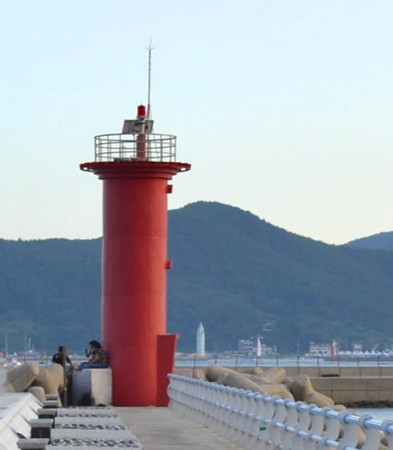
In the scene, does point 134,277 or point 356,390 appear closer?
point 134,277

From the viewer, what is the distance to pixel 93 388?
26.9m

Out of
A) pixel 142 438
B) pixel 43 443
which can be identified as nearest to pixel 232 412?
pixel 142 438

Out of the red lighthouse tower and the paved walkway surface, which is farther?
the red lighthouse tower

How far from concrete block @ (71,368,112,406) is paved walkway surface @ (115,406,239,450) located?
3.95ft

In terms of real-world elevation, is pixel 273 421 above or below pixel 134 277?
below

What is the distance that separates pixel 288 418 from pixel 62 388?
1180 centimetres

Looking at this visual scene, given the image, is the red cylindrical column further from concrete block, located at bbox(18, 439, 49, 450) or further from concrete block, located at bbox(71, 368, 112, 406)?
concrete block, located at bbox(18, 439, 49, 450)

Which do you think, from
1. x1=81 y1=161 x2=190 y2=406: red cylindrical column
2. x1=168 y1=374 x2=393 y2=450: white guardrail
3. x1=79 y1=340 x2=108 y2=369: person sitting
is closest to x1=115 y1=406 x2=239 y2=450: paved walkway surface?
x1=168 y1=374 x2=393 y2=450: white guardrail

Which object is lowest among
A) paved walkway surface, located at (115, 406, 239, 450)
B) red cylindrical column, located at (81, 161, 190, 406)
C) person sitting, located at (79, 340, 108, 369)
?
paved walkway surface, located at (115, 406, 239, 450)

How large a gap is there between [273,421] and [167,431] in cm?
405

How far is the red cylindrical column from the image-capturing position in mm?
27125

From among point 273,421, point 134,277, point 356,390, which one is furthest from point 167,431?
point 356,390

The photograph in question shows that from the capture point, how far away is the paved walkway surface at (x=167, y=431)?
17.6 m

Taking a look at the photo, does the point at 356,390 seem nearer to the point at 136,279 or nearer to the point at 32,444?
the point at 136,279
